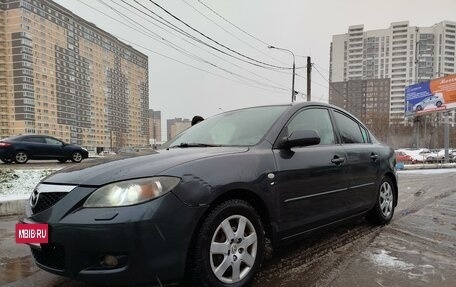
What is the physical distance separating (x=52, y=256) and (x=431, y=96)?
35.1m

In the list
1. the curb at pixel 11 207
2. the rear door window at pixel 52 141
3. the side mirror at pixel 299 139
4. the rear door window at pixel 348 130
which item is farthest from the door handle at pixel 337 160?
the rear door window at pixel 52 141

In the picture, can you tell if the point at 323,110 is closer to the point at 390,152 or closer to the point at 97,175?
the point at 390,152

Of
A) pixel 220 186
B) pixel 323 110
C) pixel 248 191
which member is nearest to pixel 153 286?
pixel 220 186

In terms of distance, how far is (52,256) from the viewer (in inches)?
105

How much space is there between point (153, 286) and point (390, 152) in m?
4.03

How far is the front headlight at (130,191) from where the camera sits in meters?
2.55

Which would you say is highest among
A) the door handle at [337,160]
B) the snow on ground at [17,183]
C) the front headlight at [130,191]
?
the door handle at [337,160]

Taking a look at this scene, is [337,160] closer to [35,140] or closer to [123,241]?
[123,241]

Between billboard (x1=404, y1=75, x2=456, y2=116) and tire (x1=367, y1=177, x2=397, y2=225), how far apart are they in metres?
29.3

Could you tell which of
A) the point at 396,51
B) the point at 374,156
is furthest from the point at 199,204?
the point at 396,51

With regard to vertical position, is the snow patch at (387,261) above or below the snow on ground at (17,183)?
below

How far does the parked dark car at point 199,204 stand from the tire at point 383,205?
114 cm

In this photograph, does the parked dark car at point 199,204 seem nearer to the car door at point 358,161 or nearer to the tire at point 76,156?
the car door at point 358,161

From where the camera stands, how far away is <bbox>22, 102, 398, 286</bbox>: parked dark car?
8.20ft
